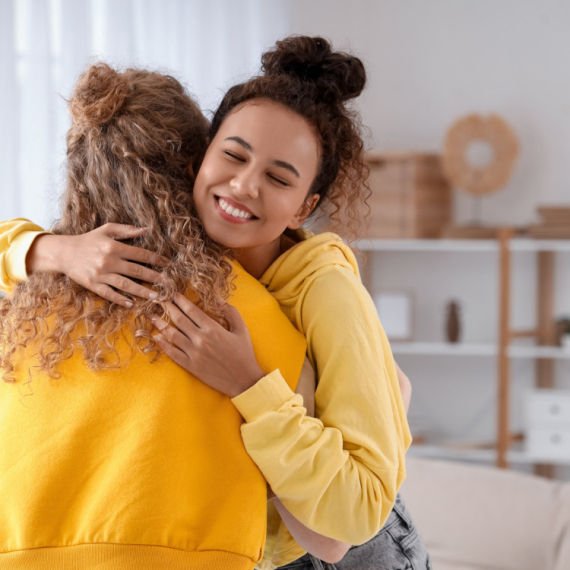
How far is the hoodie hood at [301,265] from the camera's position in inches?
40.4

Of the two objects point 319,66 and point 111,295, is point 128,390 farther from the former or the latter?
point 319,66

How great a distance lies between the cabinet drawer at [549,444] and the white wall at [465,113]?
44 centimetres

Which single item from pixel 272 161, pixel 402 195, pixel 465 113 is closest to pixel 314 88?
pixel 272 161

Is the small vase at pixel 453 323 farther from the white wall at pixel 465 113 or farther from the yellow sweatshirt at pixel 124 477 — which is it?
the yellow sweatshirt at pixel 124 477

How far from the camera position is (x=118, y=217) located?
969mm

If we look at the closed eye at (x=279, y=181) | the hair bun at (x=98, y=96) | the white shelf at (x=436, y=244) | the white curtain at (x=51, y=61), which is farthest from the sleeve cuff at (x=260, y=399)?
the white shelf at (x=436, y=244)

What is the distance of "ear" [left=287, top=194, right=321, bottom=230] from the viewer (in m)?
1.15

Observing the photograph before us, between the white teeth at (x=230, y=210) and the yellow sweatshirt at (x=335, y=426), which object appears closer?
the yellow sweatshirt at (x=335, y=426)

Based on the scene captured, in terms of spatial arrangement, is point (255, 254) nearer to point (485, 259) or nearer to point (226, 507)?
point (226, 507)

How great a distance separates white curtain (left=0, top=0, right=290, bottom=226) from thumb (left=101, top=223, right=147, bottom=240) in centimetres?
149

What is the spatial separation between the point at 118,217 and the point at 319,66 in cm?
42

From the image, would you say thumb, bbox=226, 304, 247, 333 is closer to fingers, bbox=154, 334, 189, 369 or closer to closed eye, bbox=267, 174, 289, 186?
fingers, bbox=154, 334, 189, 369

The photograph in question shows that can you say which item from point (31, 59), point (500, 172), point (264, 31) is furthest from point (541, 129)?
point (31, 59)

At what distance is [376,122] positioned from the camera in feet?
12.5
